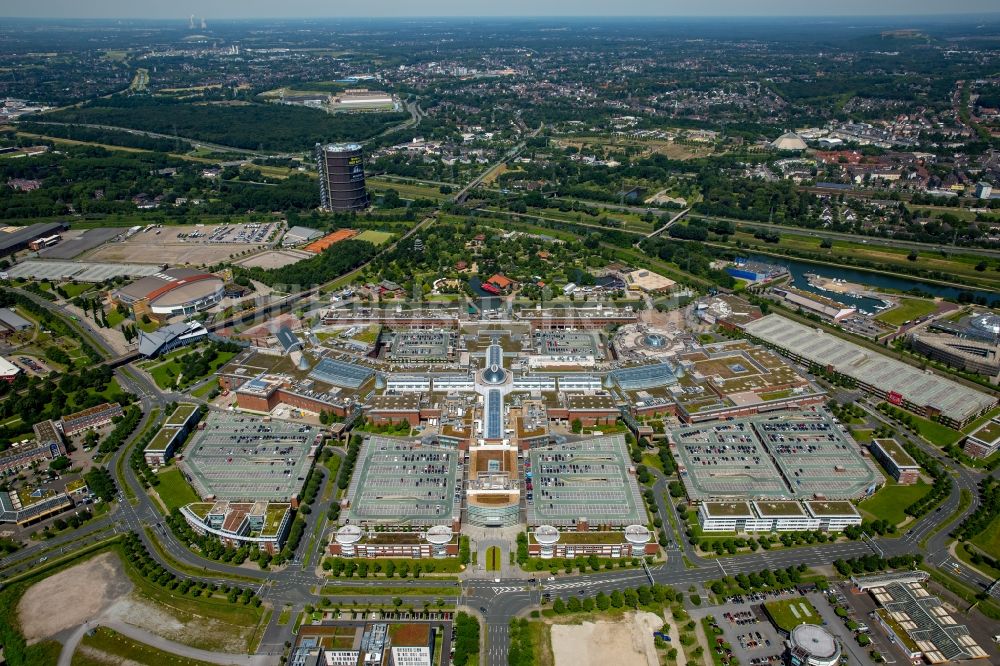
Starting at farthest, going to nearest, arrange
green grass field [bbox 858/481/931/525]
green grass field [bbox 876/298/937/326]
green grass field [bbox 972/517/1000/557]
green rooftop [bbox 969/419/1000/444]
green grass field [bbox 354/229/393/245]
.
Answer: green grass field [bbox 354/229/393/245], green grass field [bbox 876/298/937/326], green rooftop [bbox 969/419/1000/444], green grass field [bbox 858/481/931/525], green grass field [bbox 972/517/1000/557]

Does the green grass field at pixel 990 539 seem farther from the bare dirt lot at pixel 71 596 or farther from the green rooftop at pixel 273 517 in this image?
the bare dirt lot at pixel 71 596

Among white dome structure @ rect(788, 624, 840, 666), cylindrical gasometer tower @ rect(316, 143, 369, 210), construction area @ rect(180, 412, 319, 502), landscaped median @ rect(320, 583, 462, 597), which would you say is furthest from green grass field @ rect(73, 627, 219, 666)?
cylindrical gasometer tower @ rect(316, 143, 369, 210)

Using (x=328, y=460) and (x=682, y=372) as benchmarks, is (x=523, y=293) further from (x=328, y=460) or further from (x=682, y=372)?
(x=328, y=460)

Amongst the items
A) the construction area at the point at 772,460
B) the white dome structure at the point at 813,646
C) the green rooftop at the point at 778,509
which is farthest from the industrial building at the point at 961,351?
the white dome structure at the point at 813,646

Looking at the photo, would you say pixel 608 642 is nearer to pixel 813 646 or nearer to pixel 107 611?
pixel 813 646

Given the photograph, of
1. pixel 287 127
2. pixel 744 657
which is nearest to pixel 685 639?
pixel 744 657

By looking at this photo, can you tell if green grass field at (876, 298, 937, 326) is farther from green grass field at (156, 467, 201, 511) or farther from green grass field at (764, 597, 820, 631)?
green grass field at (156, 467, 201, 511)

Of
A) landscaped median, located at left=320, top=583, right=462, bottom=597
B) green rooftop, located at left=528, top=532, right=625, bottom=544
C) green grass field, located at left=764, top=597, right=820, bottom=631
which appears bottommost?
landscaped median, located at left=320, top=583, right=462, bottom=597
